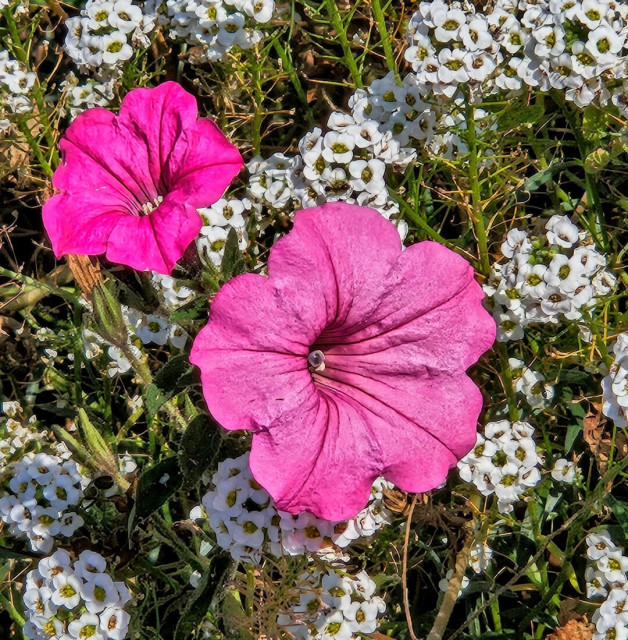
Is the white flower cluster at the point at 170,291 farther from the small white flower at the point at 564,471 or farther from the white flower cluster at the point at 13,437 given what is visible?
the small white flower at the point at 564,471

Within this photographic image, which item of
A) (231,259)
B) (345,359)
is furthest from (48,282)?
(345,359)

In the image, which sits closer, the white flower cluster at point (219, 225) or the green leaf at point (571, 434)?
the white flower cluster at point (219, 225)

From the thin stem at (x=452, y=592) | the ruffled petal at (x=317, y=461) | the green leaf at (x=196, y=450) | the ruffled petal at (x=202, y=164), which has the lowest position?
the thin stem at (x=452, y=592)

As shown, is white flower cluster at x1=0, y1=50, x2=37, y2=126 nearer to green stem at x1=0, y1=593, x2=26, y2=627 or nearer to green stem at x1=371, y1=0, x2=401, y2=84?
green stem at x1=371, y1=0, x2=401, y2=84

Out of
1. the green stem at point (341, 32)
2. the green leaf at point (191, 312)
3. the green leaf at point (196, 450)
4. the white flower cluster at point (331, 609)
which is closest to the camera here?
the green leaf at point (191, 312)

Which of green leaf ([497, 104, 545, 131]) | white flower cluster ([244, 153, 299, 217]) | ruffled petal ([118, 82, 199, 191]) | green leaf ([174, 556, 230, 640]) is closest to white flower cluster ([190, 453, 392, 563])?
green leaf ([174, 556, 230, 640])

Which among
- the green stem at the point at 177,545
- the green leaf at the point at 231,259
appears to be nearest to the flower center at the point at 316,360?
the green leaf at the point at 231,259

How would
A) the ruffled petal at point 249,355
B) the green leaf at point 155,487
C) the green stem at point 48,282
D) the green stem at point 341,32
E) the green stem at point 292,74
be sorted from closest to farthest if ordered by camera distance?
the ruffled petal at point 249,355 → the green leaf at point 155,487 → the green stem at point 341,32 → the green stem at point 292,74 → the green stem at point 48,282

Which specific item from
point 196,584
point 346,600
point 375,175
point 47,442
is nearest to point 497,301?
point 375,175
